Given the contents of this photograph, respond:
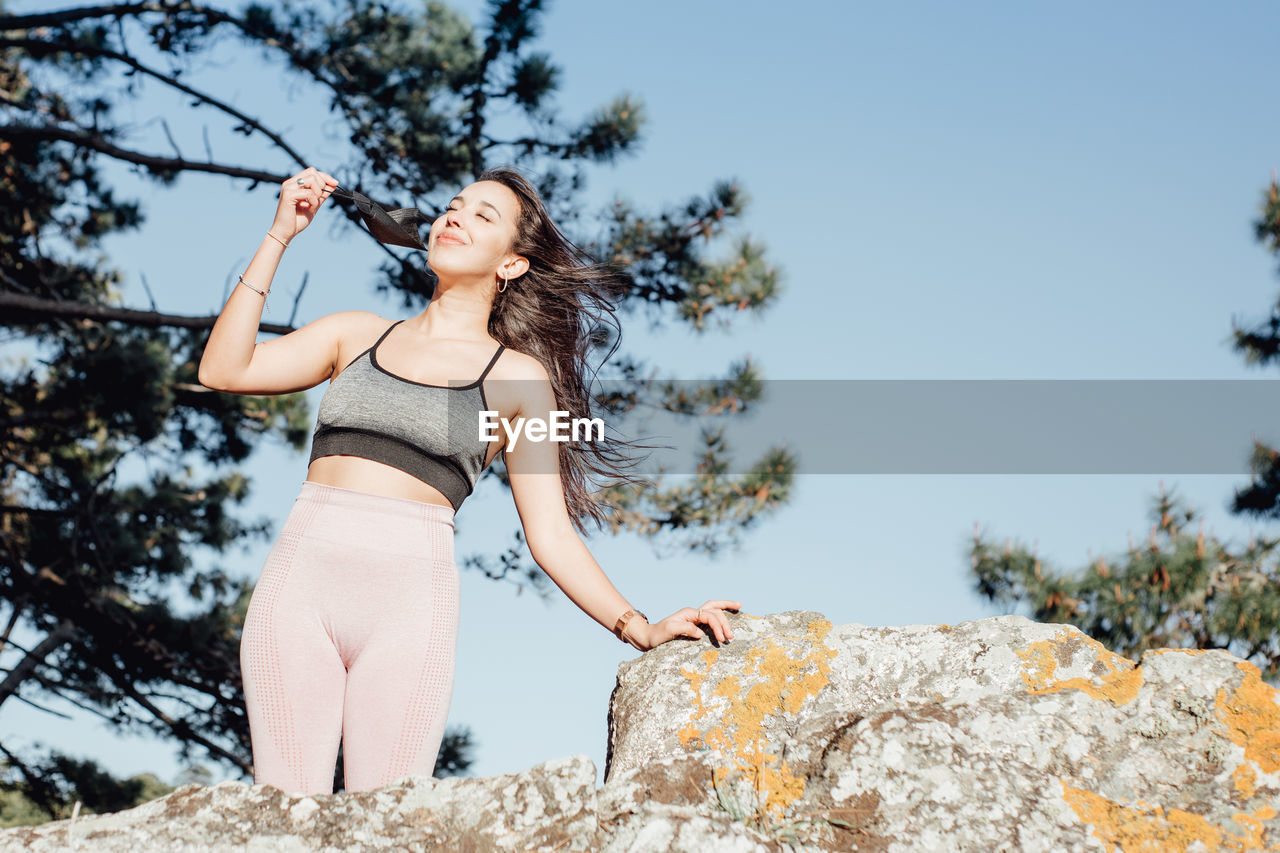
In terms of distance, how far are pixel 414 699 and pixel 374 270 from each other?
3.92 metres

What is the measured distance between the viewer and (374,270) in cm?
538

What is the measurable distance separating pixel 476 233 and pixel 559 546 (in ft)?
2.35

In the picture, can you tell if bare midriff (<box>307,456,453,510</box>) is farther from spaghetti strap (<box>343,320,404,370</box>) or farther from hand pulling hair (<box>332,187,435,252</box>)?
hand pulling hair (<box>332,187,435,252</box>)

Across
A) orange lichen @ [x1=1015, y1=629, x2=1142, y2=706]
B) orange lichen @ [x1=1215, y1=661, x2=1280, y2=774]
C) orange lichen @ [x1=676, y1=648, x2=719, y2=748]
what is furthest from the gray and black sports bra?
orange lichen @ [x1=1215, y1=661, x2=1280, y2=774]

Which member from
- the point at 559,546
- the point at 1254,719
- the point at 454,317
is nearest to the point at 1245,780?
the point at 1254,719

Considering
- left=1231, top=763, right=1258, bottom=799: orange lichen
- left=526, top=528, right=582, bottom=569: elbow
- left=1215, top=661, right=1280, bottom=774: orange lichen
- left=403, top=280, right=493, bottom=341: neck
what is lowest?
left=1231, top=763, right=1258, bottom=799: orange lichen

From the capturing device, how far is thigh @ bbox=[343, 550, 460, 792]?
1779mm

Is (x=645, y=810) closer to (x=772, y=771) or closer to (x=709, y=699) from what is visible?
(x=772, y=771)

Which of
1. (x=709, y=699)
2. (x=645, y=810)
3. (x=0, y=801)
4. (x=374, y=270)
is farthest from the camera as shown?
(x=0, y=801)

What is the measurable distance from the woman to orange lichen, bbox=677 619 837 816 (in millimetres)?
93

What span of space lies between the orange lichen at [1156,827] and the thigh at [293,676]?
1.16m

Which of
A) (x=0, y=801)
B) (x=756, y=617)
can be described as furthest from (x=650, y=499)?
(x=0, y=801)

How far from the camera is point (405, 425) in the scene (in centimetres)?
193

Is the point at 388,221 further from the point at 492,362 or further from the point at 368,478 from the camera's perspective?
the point at 368,478
